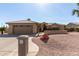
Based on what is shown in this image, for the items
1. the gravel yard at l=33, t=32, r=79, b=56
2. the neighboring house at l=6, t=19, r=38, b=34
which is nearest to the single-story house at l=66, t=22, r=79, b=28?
the gravel yard at l=33, t=32, r=79, b=56

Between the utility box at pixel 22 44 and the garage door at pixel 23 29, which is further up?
the utility box at pixel 22 44

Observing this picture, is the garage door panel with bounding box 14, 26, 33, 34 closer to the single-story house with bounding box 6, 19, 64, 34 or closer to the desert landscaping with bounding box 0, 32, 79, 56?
the single-story house with bounding box 6, 19, 64, 34

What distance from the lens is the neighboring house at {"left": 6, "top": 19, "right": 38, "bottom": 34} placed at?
44.2ft

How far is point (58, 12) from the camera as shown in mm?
10695

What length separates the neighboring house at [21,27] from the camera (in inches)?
530

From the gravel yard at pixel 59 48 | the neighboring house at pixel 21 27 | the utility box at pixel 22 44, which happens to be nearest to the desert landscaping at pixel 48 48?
A: the gravel yard at pixel 59 48

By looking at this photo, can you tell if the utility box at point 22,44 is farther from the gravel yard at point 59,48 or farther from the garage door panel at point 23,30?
the garage door panel at point 23,30

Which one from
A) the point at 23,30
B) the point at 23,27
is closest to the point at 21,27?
the point at 23,27

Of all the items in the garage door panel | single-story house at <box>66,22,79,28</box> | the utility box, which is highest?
single-story house at <box>66,22,79,28</box>

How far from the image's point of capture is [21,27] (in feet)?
45.7

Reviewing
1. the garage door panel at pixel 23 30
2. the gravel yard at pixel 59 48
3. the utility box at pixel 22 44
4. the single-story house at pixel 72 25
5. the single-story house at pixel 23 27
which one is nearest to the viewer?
the utility box at pixel 22 44

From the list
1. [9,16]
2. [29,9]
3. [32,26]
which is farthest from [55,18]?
[32,26]

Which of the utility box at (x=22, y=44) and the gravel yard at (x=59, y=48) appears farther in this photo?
the gravel yard at (x=59, y=48)

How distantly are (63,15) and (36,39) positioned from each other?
3974 mm
